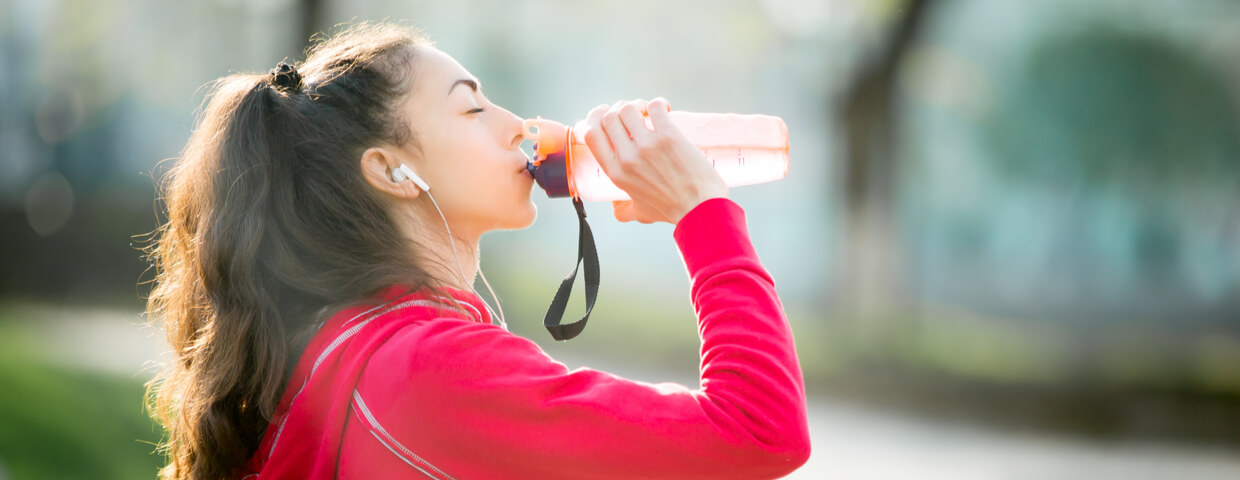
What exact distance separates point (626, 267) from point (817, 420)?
2682 mm

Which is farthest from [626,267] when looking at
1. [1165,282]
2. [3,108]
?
[3,108]

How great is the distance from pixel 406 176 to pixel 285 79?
12.0 inches

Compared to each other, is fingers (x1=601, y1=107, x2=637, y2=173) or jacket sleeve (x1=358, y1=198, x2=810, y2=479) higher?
fingers (x1=601, y1=107, x2=637, y2=173)

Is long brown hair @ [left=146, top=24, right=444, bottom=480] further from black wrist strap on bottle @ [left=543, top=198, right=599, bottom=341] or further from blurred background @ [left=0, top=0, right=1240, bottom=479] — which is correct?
blurred background @ [left=0, top=0, right=1240, bottom=479]

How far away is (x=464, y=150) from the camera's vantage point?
1715 mm

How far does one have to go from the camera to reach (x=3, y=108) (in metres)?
9.38

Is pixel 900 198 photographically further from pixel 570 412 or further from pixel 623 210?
pixel 570 412

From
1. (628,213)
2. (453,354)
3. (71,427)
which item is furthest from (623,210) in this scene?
(71,427)

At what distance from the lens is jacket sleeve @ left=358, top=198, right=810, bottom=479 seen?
132 cm

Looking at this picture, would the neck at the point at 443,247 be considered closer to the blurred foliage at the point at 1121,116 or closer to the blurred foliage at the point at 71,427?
the blurred foliage at the point at 71,427

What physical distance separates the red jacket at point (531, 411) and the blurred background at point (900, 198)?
399 centimetres

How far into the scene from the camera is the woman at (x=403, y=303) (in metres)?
1.33

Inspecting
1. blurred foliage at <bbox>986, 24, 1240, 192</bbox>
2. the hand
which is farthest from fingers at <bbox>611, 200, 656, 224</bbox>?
blurred foliage at <bbox>986, 24, 1240, 192</bbox>

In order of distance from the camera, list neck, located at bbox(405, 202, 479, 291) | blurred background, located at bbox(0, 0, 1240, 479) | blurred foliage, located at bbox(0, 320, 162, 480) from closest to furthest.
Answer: neck, located at bbox(405, 202, 479, 291) → blurred foliage, located at bbox(0, 320, 162, 480) → blurred background, located at bbox(0, 0, 1240, 479)
